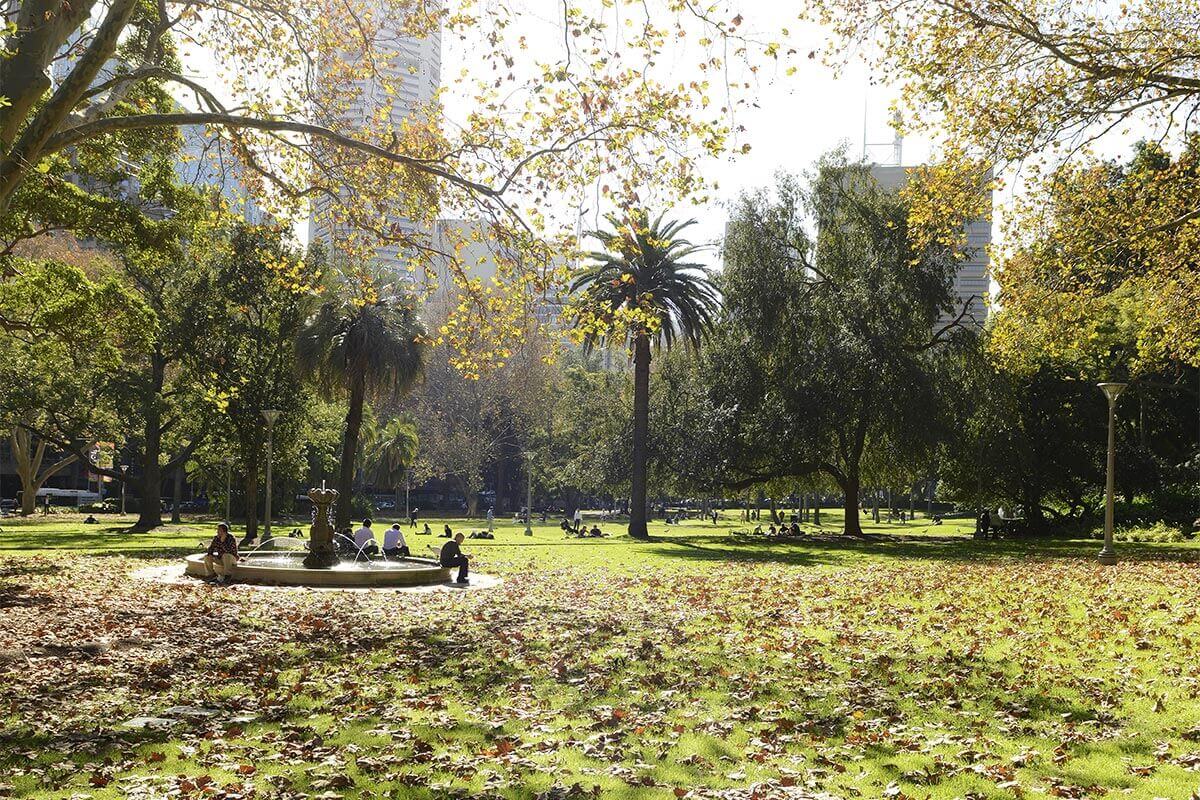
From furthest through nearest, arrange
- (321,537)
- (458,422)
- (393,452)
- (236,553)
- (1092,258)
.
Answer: (458,422) < (393,452) < (321,537) < (236,553) < (1092,258)

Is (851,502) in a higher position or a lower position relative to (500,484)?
higher

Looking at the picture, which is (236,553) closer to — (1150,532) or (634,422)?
(634,422)

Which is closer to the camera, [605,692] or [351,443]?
[605,692]

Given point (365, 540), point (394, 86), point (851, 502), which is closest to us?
point (394, 86)

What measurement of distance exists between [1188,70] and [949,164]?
3.47 m

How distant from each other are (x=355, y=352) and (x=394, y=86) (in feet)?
73.8

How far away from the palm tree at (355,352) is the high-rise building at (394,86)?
19101mm

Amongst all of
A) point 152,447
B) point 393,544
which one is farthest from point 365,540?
point 152,447

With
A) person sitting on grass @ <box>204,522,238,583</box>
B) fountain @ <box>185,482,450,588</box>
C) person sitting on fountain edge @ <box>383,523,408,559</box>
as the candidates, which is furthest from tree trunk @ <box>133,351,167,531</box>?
person sitting on grass @ <box>204,522,238,583</box>

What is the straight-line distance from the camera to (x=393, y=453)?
6194 centimetres

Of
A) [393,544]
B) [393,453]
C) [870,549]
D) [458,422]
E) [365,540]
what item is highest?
[458,422]

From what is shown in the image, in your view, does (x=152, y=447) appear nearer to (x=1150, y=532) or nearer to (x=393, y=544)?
(x=393, y=544)

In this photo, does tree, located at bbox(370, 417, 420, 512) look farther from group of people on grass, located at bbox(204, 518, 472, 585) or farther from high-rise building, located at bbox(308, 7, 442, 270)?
high-rise building, located at bbox(308, 7, 442, 270)

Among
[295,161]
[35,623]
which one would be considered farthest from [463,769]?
[295,161]
